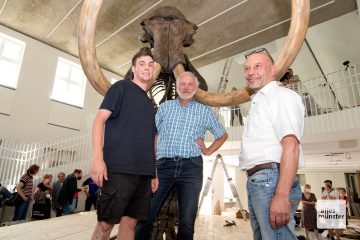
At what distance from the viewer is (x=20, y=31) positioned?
10.6 metres

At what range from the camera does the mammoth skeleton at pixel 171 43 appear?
2.02 metres

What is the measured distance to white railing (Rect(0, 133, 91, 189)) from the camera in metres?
8.91

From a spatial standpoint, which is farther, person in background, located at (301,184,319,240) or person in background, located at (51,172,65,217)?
person in background, located at (51,172,65,217)

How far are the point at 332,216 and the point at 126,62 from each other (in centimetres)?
1048

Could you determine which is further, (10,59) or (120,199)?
(10,59)

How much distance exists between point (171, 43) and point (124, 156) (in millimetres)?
1326

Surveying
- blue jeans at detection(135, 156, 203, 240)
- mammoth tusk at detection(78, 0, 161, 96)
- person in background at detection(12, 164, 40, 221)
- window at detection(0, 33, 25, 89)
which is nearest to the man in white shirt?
blue jeans at detection(135, 156, 203, 240)

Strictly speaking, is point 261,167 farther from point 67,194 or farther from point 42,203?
point 67,194

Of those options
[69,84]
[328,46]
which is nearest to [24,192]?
[69,84]

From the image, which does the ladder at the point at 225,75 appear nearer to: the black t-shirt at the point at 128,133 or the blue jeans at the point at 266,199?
the black t-shirt at the point at 128,133

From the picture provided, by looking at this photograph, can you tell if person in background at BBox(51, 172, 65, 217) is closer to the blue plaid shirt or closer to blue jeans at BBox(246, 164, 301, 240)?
the blue plaid shirt

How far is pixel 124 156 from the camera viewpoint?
1.69 m

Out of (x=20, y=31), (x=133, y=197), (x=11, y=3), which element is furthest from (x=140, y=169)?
(x=20, y=31)

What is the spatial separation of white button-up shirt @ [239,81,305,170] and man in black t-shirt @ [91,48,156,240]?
0.66 m
